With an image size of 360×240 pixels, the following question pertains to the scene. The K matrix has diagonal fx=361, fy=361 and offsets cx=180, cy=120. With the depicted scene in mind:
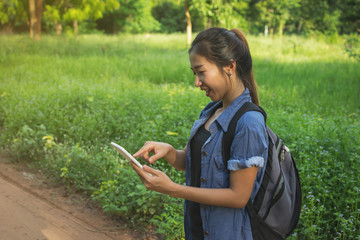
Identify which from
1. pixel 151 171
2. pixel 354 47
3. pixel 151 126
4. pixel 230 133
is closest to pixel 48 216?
pixel 151 126

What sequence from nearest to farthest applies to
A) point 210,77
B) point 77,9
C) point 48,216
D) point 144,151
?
point 210,77 < point 144,151 < point 48,216 < point 77,9

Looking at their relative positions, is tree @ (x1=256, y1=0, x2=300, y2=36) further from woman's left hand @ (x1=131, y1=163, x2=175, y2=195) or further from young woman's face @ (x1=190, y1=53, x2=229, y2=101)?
woman's left hand @ (x1=131, y1=163, x2=175, y2=195)

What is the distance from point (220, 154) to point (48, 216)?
308 cm

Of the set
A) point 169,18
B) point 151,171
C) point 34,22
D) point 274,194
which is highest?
point 169,18

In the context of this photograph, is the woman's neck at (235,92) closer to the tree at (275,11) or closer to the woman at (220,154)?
the woman at (220,154)

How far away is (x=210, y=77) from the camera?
5.99 feet

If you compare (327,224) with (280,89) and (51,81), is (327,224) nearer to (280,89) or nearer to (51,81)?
(280,89)

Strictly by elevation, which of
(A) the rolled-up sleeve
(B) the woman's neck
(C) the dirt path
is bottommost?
(C) the dirt path

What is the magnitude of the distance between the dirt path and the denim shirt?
7.39 feet

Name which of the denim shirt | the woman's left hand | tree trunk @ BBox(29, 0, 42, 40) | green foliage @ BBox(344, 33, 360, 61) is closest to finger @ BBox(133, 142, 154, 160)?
the woman's left hand

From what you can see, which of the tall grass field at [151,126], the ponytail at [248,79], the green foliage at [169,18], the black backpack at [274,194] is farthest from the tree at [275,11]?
the black backpack at [274,194]

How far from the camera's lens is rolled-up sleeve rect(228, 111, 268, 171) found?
1609 millimetres

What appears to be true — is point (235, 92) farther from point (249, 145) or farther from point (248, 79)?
point (249, 145)

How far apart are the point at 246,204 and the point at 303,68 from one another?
9926mm
